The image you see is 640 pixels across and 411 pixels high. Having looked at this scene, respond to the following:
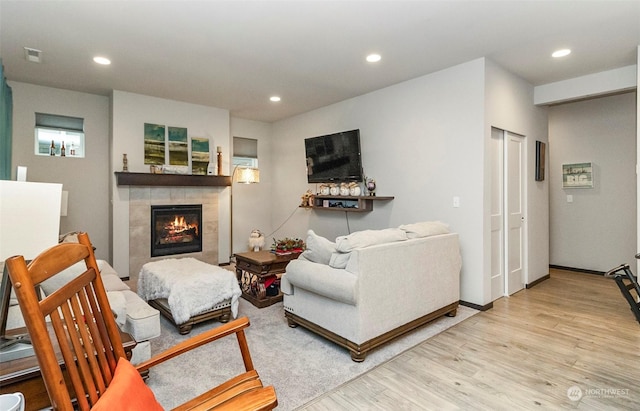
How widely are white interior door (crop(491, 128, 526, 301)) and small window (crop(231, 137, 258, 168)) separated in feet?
14.1

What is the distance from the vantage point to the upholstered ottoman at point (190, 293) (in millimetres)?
2855

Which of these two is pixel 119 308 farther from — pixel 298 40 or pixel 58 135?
pixel 58 135

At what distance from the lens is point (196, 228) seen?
18.0 ft

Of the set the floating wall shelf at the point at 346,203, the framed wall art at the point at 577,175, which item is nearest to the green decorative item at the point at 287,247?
the floating wall shelf at the point at 346,203

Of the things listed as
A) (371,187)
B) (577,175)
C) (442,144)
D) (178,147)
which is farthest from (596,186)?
(178,147)

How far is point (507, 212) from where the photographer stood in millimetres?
3992

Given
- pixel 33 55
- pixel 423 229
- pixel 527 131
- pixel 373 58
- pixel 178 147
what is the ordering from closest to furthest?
1. pixel 423 229
2. pixel 33 55
3. pixel 373 58
4. pixel 527 131
5. pixel 178 147

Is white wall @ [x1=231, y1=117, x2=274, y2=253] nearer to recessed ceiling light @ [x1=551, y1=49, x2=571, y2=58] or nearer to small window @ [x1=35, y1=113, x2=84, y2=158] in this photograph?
small window @ [x1=35, y1=113, x2=84, y2=158]

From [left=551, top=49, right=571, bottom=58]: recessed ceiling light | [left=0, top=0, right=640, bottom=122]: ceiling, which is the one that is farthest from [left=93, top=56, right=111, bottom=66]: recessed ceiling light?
[left=551, top=49, right=571, bottom=58]: recessed ceiling light

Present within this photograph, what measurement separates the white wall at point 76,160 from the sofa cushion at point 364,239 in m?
4.14

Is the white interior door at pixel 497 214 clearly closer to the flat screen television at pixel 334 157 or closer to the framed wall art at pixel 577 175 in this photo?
the flat screen television at pixel 334 157

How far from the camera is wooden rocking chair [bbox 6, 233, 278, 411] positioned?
32.4 inches

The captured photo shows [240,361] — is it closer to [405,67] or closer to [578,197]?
[405,67]

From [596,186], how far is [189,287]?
574 centimetres
